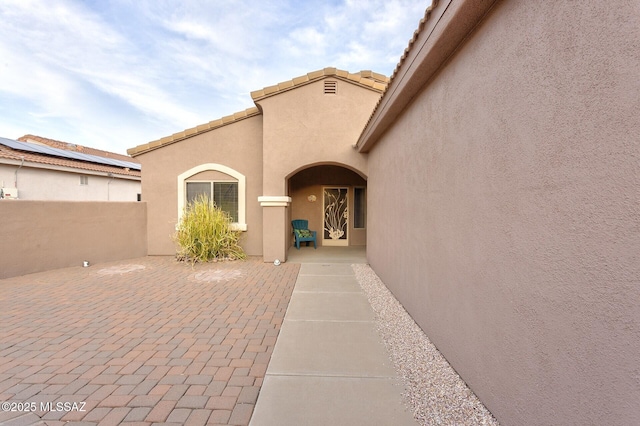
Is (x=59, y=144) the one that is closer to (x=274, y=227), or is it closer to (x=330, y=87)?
(x=274, y=227)

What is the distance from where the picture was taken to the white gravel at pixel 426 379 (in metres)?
2.31

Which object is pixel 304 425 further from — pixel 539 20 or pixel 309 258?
pixel 309 258

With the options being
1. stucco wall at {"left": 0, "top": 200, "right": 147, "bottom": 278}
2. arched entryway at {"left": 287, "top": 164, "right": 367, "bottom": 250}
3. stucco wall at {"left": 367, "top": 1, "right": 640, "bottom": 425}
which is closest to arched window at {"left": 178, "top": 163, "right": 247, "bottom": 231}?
stucco wall at {"left": 0, "top": 200, "right": 147, "bottom": 278}

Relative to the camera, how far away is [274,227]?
8680 mm

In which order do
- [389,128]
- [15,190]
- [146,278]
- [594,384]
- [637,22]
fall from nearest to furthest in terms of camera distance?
[637,22] < [594,384] < [389,128] < [146,278] < [15,190]

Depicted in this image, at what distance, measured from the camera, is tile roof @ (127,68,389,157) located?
27.7 feet

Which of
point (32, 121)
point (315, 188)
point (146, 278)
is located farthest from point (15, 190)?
point (32, 121)

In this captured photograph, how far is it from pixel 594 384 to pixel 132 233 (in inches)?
432

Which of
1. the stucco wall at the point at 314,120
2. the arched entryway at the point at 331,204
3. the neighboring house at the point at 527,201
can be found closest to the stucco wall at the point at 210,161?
the stucco wall at the point at 314,120

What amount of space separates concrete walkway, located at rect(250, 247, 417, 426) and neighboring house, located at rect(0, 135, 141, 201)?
563 inches

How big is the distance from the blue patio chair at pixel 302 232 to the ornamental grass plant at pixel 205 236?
2695 millimetres

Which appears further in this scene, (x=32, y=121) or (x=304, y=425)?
(x=32, y=121)

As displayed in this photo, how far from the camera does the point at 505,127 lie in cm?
213

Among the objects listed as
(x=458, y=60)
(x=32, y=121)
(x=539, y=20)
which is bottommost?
(x=539, y=20)
